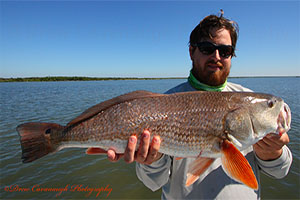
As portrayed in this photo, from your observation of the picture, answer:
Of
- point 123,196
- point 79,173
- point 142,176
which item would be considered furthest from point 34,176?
point 142,176

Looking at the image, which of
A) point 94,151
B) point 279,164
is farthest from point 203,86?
point 94,151

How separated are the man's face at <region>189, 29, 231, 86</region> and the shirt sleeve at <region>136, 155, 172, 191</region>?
1.55 m

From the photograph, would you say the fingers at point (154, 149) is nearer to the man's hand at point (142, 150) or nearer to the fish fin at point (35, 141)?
the man's hand at point (142, 150)

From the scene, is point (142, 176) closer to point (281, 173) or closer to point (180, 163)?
point (180, 163)

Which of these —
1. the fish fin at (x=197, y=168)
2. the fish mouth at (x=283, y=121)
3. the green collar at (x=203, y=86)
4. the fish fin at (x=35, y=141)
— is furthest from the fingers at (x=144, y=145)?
the fish mouth at (x=283, y=121)

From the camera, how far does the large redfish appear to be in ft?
6.87

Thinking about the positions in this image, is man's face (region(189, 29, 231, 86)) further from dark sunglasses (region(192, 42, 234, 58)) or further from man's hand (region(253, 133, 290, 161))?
man's hand (region(253, 133, 290, 161))

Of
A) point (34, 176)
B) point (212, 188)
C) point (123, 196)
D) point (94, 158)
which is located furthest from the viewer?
point (94, 158)

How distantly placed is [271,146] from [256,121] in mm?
402

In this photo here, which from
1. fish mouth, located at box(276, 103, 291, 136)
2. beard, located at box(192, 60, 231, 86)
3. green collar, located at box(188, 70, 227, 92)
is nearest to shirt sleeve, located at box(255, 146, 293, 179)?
fish mouth, located at box(276, 103, 291, 136)

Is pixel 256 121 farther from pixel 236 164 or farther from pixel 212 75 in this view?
pixel 212 75

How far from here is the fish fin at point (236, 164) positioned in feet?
6.56

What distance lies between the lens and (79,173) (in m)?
7.09

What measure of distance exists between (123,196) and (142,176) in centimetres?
414
